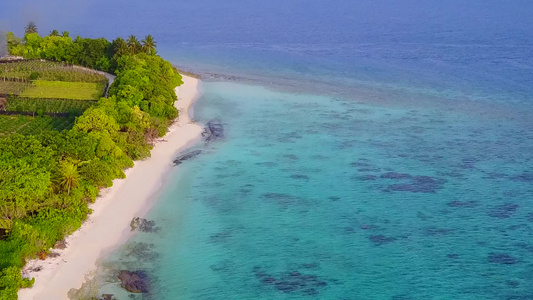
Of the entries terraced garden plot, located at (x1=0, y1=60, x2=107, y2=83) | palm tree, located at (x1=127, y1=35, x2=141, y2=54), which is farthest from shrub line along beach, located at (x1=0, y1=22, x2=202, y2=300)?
palm tree, located at (x1=127, y1=35, x2=141, y2=54)

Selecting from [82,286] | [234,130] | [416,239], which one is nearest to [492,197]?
[416,239]

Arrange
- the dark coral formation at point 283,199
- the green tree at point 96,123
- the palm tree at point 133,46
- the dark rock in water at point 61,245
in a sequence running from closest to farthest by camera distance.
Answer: the dark rock in water at point 61,245 → the dark coral formation at point 283,199 → the green tree at point 96,123 → the palm tree at point 133,46

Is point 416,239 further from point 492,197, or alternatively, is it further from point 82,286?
point 82,286

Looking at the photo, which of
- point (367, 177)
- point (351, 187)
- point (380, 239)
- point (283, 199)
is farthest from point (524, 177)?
point (283, 199)

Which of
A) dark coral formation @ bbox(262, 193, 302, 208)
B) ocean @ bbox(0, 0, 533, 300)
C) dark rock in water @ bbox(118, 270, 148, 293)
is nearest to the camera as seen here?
dark rock in water @ bbox(118, 270, 148, 293)

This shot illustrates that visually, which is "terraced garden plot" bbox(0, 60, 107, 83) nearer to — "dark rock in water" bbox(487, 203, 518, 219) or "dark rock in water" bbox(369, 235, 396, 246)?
"dark rock in water" bbox(369, 235, 396, 246)

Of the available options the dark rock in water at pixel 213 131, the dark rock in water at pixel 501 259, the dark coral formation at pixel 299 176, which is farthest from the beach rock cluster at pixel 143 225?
the dark rock in water at pixel 501 259

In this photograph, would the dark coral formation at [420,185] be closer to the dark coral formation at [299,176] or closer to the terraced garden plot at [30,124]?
the dark coral formation at [299,176]
